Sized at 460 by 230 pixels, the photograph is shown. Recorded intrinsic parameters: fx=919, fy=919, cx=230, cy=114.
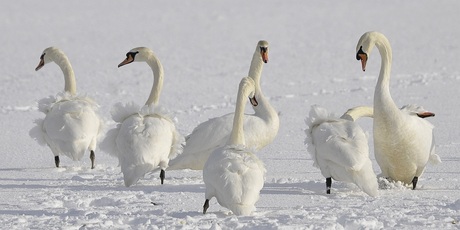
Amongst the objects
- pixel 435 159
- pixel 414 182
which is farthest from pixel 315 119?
pixel 435 159

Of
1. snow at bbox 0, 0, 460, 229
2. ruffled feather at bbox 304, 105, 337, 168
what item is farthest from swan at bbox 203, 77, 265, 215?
ruffled feather at bbox 304, 105, 337, 168

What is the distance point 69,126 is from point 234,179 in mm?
2988

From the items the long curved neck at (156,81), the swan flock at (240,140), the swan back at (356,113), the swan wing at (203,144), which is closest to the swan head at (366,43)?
the swan flock at (240,140)

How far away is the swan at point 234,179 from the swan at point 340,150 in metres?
0.87

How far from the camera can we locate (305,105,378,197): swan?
274 inches

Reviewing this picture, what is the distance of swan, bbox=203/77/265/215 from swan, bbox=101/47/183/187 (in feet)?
4.28

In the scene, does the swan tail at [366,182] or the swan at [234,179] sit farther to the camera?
the swan tail at [366,182]

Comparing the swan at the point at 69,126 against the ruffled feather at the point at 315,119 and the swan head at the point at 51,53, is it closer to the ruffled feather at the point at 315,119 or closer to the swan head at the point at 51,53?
the swan head at the point at 51,53

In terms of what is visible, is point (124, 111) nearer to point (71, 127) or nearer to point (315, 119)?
point (71, 127)

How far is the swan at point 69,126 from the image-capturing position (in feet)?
28.5

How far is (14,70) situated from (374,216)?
13.2 meters

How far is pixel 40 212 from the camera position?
6375 millimetres

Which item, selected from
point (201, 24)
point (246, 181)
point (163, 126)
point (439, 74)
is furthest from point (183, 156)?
point (201, 24)

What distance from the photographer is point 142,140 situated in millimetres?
7695
